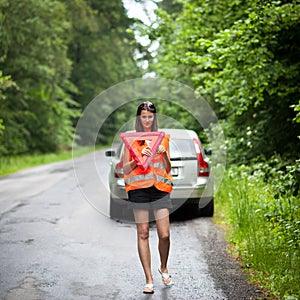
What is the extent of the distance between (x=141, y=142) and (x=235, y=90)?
23.1ft

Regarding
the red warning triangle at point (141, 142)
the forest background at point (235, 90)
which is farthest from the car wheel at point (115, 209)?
the red warning triangle at point (141, 142)

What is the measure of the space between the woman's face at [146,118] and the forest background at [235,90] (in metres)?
1.68

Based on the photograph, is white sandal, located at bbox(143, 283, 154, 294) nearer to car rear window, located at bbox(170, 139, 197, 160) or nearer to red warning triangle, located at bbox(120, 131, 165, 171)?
red warning triangle, located at bbox(120, 131, 165, 171)

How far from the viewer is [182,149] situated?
991 centimetres

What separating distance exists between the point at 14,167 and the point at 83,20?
1719cm

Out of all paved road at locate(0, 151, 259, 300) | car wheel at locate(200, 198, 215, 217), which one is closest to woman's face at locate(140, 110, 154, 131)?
paved road at locate(0, 151, 259, 300)

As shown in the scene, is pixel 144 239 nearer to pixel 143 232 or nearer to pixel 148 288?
pixel 143 232

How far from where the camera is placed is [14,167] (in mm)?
24312

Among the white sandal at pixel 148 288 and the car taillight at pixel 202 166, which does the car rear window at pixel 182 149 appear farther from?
the white sandal at pixel 148 288

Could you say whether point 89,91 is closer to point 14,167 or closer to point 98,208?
point 14,167

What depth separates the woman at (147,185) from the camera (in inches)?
210

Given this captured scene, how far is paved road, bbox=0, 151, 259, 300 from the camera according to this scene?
5.47 m

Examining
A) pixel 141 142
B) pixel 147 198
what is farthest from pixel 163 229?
pixel 141 142

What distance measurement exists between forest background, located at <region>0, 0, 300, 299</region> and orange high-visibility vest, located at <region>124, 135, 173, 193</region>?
1.49 m
